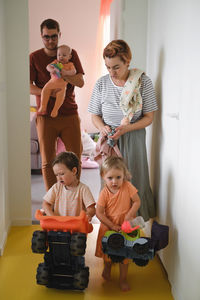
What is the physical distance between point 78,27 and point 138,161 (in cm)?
126

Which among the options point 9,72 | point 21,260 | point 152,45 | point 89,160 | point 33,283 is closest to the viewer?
point 33,283

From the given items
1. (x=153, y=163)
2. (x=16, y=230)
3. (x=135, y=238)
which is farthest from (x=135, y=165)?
(x=16, y=230)

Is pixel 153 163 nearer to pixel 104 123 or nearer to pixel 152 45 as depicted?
pixel 104 123

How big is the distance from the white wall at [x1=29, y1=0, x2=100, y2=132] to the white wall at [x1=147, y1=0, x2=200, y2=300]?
570 millimetres

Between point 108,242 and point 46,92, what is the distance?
4.03 feet

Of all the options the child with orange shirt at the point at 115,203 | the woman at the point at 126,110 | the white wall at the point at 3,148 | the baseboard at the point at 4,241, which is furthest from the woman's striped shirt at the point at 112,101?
the baseboard at the point at 4,241

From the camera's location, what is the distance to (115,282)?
7.00ft

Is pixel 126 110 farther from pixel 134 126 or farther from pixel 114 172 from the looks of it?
pixel 114 172

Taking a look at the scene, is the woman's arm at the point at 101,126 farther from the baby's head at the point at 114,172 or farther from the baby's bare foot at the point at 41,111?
the baby's bare foot at the point at 41,111

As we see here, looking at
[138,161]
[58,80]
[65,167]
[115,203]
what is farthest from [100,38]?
[115,203]

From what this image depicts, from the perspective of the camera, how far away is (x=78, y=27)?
2.95 metres

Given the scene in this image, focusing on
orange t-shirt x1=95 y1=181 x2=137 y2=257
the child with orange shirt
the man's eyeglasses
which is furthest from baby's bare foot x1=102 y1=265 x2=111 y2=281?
the man's eyeglasses

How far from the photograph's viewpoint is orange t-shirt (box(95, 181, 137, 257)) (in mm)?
2113

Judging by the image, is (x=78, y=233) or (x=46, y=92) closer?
(x=78, y=233)
